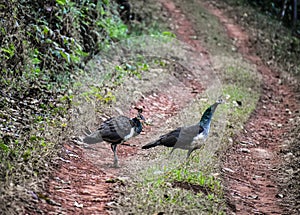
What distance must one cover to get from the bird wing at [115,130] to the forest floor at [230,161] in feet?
1.43

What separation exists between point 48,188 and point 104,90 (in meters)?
3.96

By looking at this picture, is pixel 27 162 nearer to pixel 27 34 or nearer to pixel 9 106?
pixel 9 106

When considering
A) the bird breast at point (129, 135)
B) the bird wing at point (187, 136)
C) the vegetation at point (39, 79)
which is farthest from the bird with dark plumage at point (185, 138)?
the vegetation at point (39, 79)

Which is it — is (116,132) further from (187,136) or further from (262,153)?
(262,153)

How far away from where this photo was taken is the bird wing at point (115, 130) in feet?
20.0

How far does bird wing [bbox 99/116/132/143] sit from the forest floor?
44cm

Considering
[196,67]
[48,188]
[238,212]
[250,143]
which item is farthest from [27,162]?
[196,67]

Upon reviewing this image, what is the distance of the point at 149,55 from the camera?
12242 mm

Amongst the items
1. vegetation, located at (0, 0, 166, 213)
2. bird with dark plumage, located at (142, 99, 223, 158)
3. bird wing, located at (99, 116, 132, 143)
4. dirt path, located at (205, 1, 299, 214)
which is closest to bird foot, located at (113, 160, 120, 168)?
bird wing, located at (99, 116, 132, 143)

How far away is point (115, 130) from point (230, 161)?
2.54 m

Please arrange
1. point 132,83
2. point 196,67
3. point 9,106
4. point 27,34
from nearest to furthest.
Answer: point 9,106
point 27,34
point 132,83
point 196,67

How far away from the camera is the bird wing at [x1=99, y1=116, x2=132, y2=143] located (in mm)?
6090

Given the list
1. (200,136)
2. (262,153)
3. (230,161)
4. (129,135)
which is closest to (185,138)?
(200,136)

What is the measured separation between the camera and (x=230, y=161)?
776 centimetres
